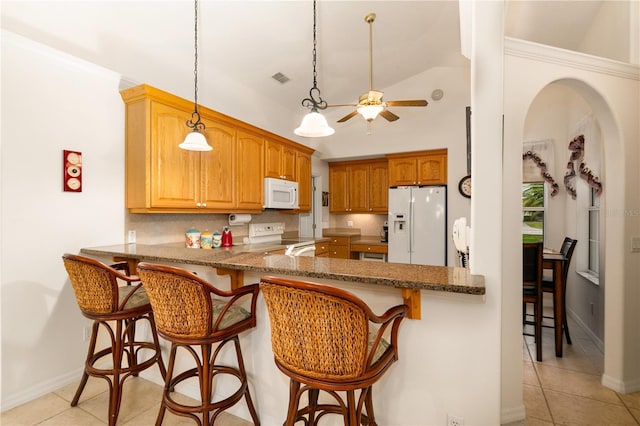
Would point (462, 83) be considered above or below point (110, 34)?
above

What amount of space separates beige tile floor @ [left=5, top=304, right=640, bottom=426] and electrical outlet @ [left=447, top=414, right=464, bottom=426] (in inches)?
35.0

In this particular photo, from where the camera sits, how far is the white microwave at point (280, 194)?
13.3 ft

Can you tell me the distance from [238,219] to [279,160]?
3.37 feet

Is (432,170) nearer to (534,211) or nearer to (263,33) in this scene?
(534,211)

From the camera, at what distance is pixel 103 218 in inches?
103

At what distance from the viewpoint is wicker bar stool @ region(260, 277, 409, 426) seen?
109 centimetres

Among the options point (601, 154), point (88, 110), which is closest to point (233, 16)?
point (88, 110)

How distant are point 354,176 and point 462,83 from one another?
7.31 ft

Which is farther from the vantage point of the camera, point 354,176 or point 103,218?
point 354,176

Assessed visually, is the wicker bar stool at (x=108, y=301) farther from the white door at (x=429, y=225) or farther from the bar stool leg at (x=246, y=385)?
the white door at (x=429, y=225)

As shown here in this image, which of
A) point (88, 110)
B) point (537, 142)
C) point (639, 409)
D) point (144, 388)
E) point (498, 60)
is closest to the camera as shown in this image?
point (498, 60)

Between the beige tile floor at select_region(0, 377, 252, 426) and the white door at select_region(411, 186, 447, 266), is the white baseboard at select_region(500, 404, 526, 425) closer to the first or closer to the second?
the beige tile floor at select_region(0, 377, 252, 426)

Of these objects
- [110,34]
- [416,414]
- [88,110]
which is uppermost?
[110,34]

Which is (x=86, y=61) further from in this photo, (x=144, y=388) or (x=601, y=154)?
(x=601, y=154)
